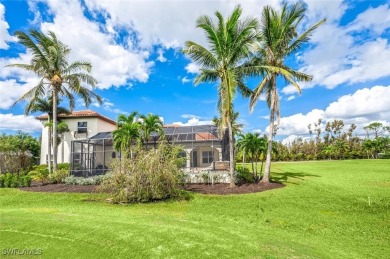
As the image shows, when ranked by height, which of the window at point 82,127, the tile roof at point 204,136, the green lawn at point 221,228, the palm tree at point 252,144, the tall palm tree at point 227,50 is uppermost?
the tall palm tree at point 227,50

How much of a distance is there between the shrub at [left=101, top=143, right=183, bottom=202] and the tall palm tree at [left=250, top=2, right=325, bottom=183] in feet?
21.9

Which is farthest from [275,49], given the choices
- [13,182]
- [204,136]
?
[13,182]

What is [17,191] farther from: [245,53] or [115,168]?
[245,53]

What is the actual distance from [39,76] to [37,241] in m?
19.6

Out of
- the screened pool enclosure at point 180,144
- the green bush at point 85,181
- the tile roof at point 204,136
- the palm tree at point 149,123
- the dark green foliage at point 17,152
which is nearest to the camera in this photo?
the green bush at point 85,181

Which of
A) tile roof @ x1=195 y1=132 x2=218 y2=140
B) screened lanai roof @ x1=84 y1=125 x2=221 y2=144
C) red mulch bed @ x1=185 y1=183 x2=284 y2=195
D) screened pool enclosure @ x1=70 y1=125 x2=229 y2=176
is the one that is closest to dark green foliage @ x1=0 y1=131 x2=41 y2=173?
screened pool enclosure @ x1=70 y1=125 x2=229 y2=176

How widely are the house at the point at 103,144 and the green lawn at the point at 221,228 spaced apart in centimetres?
581

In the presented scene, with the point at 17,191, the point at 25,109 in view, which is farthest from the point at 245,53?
the point at 25,109

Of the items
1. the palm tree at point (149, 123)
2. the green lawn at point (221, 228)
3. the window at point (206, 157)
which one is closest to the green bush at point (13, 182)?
the green lawn at point (221, 228)

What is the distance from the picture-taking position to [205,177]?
17594mm

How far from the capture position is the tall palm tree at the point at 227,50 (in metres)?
15.1

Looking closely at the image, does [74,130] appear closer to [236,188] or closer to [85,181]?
[85,181]

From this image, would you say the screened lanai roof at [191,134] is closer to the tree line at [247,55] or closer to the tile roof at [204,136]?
the tile roof at [204,136]

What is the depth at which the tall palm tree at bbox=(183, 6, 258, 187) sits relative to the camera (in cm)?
1512
